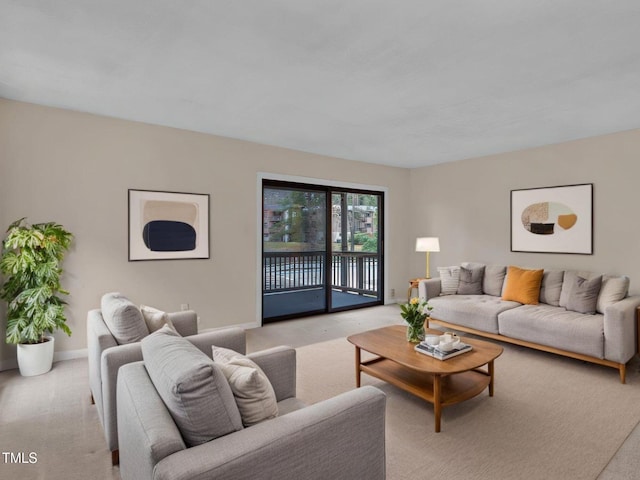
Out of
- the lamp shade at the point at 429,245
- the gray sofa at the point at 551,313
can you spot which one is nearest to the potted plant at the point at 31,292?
the gray sofa at the point at 551,313

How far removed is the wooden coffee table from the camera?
2445 mm

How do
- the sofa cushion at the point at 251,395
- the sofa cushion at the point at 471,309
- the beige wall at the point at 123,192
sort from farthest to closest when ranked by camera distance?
1. the sofa cushion at the point at 471,309
2. the beige wall at the point at 123,192
3. the sofa cushion at the point at 251,395

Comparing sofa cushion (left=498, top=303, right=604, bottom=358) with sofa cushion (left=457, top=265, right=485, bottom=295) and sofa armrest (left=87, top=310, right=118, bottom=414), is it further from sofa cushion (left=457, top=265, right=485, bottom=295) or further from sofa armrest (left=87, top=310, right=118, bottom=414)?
sofa armrest (left=87, top=310, right=118, bottom=414)

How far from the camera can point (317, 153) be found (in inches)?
216

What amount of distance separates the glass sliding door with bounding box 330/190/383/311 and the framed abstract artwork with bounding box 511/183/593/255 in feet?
7.28

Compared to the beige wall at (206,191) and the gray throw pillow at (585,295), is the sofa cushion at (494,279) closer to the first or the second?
the beige wall at (206,191)

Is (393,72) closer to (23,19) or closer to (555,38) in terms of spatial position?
(555,38)

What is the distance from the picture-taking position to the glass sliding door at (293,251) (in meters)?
5.26

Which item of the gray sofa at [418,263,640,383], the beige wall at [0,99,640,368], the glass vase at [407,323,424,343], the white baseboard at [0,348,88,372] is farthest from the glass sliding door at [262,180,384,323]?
the glass vase at [407,323,424,343]

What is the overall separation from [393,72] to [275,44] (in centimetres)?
96

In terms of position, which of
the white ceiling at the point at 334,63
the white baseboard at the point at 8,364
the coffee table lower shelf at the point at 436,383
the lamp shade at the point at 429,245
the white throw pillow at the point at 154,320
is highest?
the white ceiling at the point at 334,63

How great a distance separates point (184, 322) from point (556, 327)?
139 inches

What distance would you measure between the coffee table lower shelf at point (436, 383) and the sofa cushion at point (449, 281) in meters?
2.14

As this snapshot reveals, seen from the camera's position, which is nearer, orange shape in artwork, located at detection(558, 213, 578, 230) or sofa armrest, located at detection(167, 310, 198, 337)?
sofa armrest, located at detection(167, 310, 198, 337)
